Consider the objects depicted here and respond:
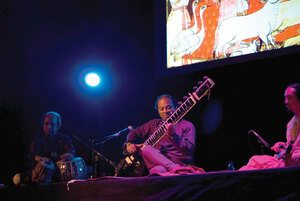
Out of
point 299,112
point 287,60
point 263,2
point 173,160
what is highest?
point 263,2

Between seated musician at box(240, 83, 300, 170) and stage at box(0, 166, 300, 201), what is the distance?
3.14 ft

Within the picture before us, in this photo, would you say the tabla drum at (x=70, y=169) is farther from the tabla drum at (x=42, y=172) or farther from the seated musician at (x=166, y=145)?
the seated musician at (x=166, y=145)

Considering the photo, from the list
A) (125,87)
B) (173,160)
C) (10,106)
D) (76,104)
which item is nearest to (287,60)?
(173,160)

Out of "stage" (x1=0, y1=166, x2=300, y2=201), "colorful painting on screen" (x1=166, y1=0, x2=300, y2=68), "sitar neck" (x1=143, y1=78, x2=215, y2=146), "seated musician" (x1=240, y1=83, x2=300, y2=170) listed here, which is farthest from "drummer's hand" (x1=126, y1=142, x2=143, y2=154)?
"stage" (x1=0, y1=166, x2=300, y2=201)

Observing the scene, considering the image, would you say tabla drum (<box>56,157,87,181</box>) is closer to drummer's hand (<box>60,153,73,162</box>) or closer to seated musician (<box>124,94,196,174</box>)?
drummer's hand (<box>60,153,73,162</box>)

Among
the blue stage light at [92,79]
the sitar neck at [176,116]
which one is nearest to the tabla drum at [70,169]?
the sitar neck at [176,116]

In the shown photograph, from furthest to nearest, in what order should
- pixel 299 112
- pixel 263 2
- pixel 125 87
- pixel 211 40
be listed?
pixel 125 87
pixel 211 40
pixel 263 2
pixel 299 112

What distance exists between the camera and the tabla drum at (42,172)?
162 inches

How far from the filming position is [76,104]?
5.29m

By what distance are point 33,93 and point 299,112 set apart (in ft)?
12.8

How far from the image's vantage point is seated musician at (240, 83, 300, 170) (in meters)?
2.32

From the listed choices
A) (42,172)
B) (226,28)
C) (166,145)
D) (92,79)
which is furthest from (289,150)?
(92,79)

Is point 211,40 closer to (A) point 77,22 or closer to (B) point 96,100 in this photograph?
(B) point 96,100

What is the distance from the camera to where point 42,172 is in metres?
4.14
